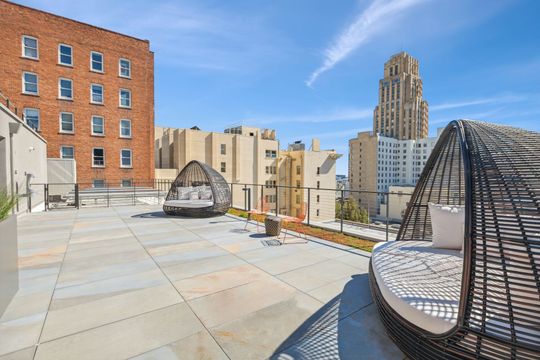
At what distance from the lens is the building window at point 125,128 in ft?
58.1

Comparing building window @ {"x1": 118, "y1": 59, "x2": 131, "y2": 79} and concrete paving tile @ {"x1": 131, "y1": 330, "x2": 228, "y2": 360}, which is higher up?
building window @ {"x1": 118, "y1": 59, "x2": 131, "y2": 79}

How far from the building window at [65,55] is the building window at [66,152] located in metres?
5.20

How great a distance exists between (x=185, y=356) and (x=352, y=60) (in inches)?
538

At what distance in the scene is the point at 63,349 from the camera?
1.92 meters

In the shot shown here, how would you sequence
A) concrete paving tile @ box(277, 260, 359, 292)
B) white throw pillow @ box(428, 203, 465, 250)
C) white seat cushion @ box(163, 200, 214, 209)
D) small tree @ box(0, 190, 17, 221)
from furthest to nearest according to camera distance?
white seat cushion @ box(163, 200, 214, 209), concrete paving tile @ box(277, 260, 359, 292), white throw pillow @ box(428, 203, 465, 250), small tree @ box(0, 190, 17, 221)

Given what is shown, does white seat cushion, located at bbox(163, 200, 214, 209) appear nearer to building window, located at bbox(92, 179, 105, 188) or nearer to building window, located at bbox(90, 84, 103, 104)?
building window, located at bbox(92, 179, 105, 188)

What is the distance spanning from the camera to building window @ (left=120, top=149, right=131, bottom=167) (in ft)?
57.9

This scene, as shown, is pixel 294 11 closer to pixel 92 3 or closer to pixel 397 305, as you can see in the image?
pixel 92 3

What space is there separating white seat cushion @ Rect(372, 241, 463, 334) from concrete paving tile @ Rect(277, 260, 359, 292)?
2.40 feet

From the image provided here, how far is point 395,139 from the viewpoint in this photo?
231 feet

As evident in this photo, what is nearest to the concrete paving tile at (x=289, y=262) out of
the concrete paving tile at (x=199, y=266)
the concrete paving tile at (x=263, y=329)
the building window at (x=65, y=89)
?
the concrete paving tile at (x=199, y=266)

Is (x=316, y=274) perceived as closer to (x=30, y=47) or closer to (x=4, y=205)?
(x=4, y=205)

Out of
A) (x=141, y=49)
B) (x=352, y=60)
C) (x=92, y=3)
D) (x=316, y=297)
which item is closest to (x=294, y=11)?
(x=92, y=3)

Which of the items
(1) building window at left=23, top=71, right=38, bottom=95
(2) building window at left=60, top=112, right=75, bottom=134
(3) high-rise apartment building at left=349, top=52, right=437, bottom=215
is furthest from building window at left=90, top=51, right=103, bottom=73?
(3) high-rise apartment building at left=349, top=52, right=437, bottom=215
